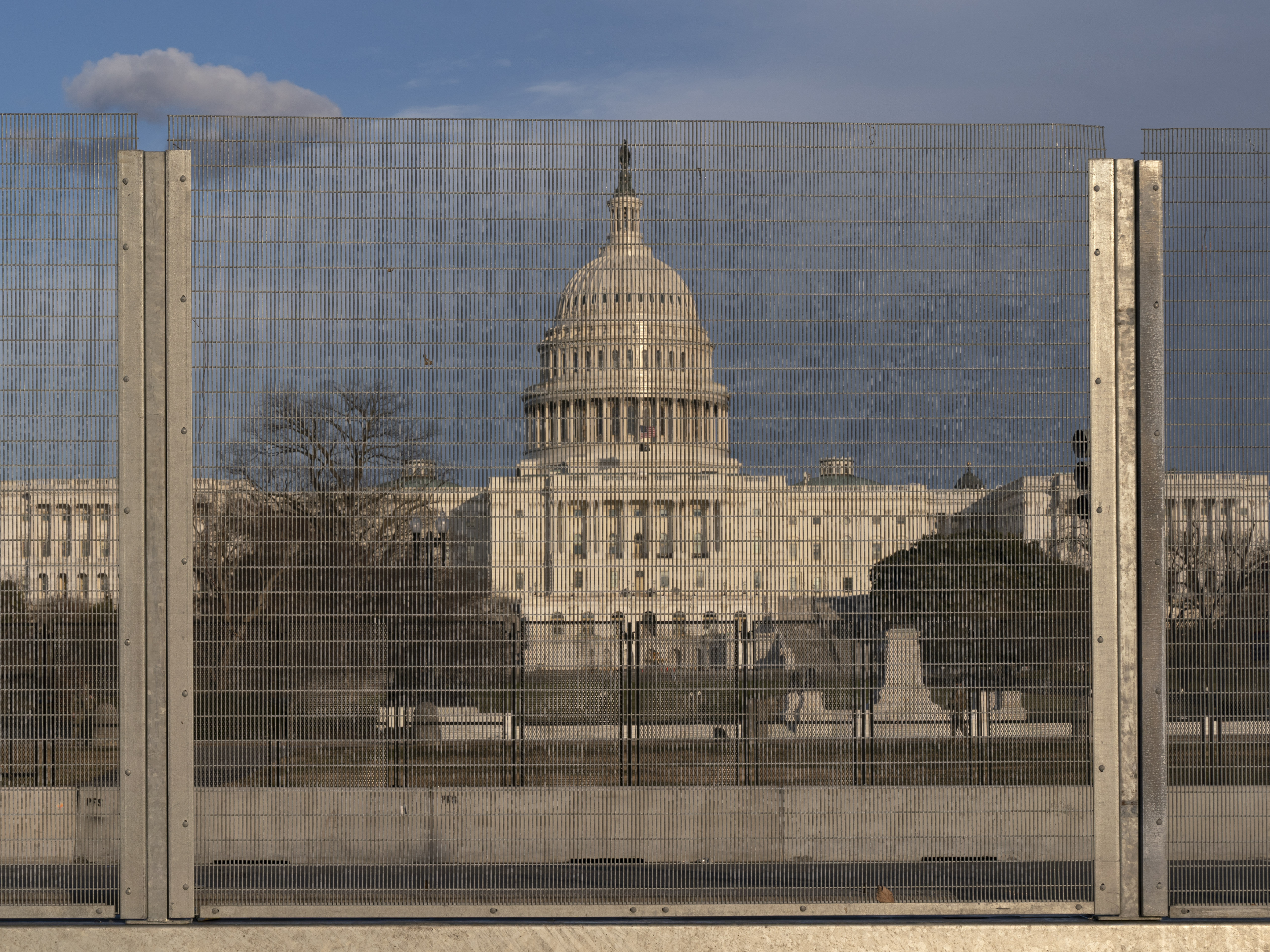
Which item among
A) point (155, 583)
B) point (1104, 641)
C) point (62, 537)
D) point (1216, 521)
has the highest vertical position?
point (1216, 521)

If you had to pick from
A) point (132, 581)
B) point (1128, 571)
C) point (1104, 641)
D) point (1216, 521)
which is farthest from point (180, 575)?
point (1216, 521)

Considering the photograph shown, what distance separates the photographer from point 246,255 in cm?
755

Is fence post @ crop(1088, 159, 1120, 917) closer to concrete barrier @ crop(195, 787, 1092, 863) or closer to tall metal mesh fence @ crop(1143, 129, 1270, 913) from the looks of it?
concrete barrier @ crop(195, 787, 1092, 863)

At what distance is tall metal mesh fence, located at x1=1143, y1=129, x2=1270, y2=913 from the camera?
756 cm

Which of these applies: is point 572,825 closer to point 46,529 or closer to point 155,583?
point 155,583

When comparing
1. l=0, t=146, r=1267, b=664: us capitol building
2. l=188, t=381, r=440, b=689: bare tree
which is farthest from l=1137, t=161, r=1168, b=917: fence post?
l=188, t=381, r=440, b=689: bare tree

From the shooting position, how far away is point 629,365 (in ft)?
24.5

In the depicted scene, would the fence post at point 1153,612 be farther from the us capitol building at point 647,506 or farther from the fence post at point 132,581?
the fence post at point 132,581

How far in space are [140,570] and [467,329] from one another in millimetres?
2382

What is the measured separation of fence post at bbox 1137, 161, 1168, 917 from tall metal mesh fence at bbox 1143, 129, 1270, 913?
25 centimetres

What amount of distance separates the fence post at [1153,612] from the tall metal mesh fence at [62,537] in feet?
19.8

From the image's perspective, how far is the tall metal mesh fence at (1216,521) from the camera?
7.56 meters

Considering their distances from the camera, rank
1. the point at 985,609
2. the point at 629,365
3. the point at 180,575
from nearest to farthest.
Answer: the point at 180,575 < the point at 629,365 < the point at 985,609

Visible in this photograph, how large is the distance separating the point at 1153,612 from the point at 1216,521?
34.0 inches
